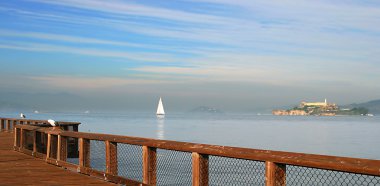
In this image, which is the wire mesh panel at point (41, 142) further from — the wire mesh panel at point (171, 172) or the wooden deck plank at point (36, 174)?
the wire mesh panel at point (171, 172)

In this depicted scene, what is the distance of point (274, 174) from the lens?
7.22 metres

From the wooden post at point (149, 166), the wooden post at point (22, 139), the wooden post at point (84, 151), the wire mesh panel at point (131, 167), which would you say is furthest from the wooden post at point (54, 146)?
the wire mesh panel at point (131, 167)

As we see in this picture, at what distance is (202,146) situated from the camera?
28.0 ft

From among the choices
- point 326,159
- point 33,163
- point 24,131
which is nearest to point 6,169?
point 33,163

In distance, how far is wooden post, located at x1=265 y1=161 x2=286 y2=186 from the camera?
23.6 ft

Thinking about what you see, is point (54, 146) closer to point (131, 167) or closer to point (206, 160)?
point (206, 160)

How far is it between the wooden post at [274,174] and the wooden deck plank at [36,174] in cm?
457

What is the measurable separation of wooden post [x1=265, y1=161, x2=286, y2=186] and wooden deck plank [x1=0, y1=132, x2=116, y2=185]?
457 cm

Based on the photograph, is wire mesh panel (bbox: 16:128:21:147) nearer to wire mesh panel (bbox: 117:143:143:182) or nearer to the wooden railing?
the wooden railing

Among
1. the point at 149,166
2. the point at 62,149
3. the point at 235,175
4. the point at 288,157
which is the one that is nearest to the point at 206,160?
the point at 149,166

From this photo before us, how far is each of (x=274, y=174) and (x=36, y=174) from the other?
6963mm

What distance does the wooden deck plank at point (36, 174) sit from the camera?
36.3 feet

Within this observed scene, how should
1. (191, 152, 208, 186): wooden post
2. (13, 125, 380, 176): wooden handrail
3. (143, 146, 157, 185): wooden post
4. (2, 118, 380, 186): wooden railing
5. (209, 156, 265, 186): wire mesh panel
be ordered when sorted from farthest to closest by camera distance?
1. (209, 156, 265, 186): wire mesh panel
2. (143, 146, 157, 185): wooden post
3. (191, 152, 208, 186): wooden post
4. (2, 118, 380, 186): wooden railing
5. (13, 125, 380, 176): wooden handrail

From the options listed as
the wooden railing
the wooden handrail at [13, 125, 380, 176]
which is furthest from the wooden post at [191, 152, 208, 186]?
the wooden handrail at [13, 125, 380, 176]
